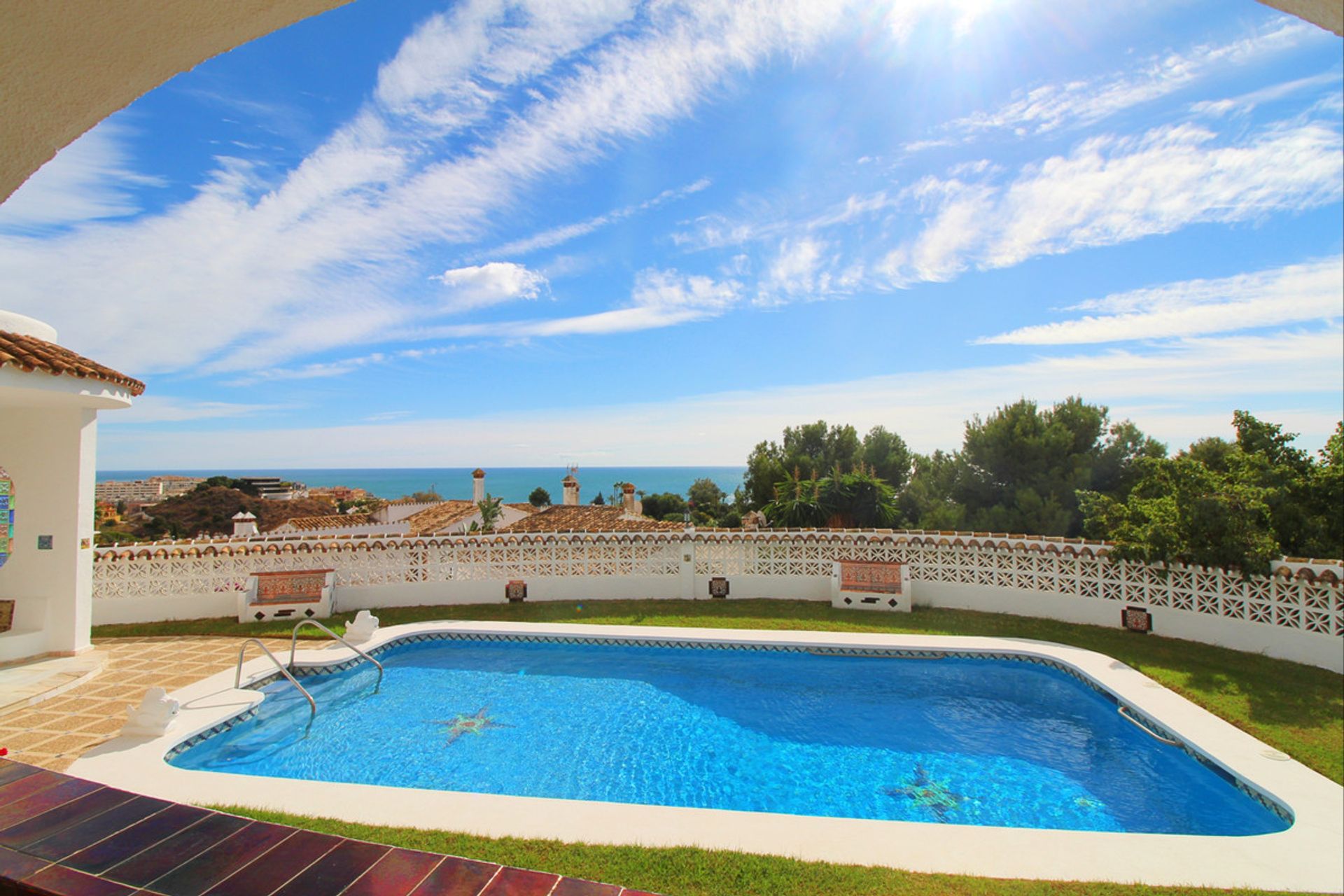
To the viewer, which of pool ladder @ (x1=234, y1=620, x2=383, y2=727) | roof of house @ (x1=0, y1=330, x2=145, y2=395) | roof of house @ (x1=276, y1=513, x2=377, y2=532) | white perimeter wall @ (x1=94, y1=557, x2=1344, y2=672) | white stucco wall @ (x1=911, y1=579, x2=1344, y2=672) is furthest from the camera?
roof of house @ (x1=276, y1=513, x2=377, y2=532)

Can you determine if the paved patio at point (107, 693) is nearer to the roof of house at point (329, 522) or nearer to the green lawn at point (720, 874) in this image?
the green lawn at point (720, 874)

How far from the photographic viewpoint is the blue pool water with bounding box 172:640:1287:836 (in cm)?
620

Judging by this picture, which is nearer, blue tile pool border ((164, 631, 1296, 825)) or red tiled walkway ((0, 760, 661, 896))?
red tiled walkway ((0, 760, 661, 896))

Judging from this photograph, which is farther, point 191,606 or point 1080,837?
point 191,606

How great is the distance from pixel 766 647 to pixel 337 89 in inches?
405

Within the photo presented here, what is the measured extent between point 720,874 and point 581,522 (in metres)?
16.7

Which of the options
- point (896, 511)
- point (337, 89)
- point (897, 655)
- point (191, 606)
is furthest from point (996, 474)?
point (191, 606)

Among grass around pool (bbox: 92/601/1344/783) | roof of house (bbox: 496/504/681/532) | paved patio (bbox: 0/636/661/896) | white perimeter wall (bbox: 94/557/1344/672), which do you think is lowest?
grass around pool (bbox: 92/601/1344/783)

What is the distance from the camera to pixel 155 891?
1.58 metres

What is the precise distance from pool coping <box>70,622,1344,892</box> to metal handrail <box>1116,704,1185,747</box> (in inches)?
5.3

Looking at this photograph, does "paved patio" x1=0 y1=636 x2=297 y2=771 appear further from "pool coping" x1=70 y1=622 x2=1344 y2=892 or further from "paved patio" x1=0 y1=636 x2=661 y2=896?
"paved patio" x1=0 y1=636 x2=661 y2=896

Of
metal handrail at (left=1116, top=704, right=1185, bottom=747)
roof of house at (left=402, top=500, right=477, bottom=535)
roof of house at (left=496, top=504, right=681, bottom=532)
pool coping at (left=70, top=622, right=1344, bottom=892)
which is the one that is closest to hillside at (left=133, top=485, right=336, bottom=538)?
roof of house at (left=402, top=500, right=477, bottom=535)

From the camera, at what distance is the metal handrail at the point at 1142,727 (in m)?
6.85

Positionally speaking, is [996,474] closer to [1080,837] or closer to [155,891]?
[1080,837]
